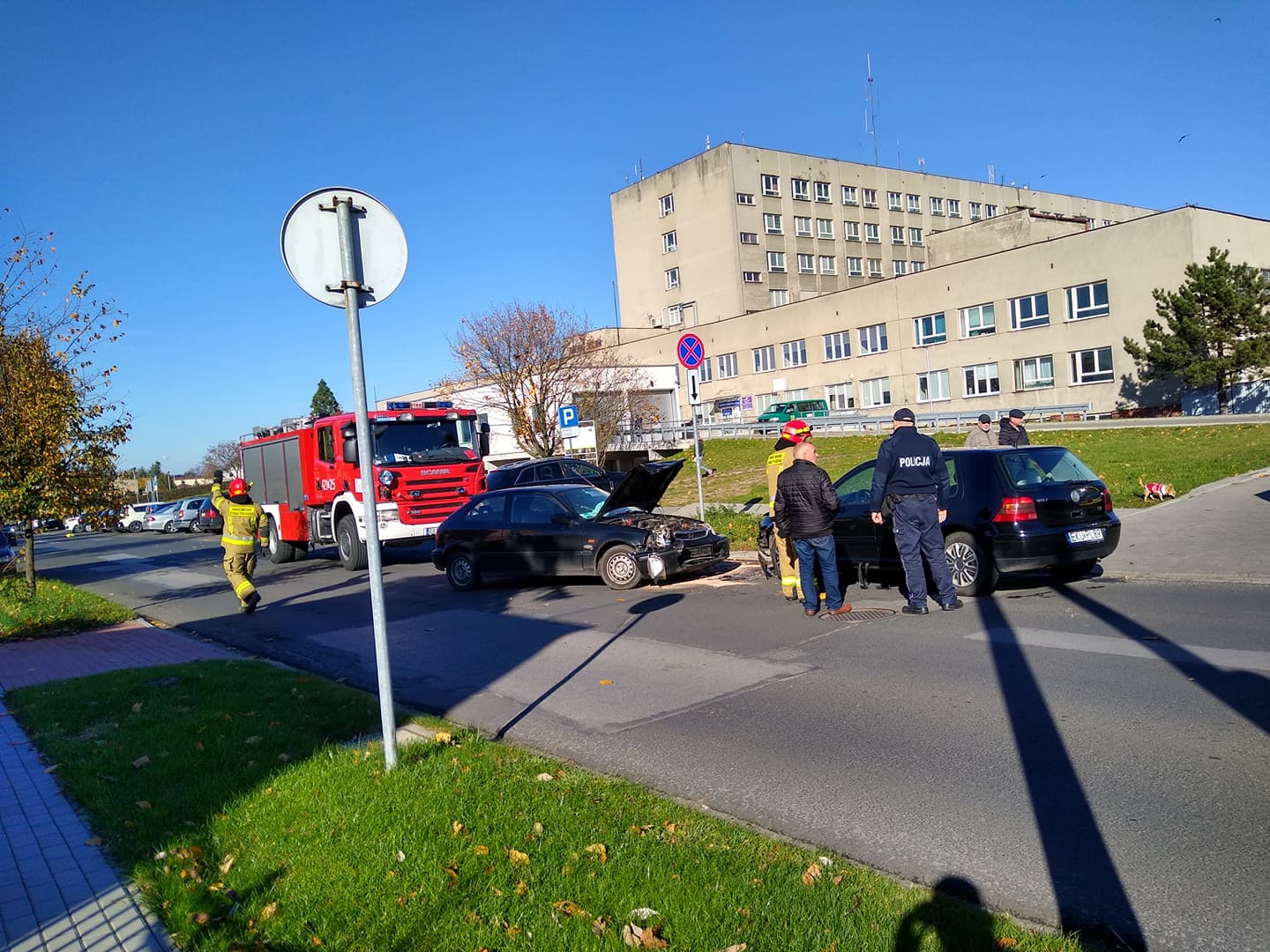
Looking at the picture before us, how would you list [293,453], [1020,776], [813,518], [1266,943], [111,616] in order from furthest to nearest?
[293,453], [111,616], [813,518], [1020,776], [1266,943]

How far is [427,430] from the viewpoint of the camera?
60.4 feet

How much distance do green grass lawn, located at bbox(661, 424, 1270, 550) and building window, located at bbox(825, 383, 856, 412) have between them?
19.0 m

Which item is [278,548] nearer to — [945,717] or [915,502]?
[915,502]

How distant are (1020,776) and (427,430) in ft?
49.3

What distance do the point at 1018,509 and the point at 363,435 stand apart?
721 centimetres

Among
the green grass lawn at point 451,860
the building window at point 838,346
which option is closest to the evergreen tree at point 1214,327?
the building window at point 838,346

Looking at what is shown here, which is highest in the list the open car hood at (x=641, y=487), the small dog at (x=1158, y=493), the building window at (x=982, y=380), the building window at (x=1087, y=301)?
the building window at (x=1087, y=301)

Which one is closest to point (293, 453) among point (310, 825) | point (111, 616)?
point (111, 616)

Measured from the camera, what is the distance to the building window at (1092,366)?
4347 centimetres

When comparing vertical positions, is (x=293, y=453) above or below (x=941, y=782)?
above

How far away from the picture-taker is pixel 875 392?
181 feet

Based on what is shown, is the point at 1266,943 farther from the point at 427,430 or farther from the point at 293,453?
the point at 293,453

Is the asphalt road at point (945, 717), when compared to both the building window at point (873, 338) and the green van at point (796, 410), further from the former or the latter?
the building window at point (873, 338)

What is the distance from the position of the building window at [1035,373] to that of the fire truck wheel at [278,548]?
37.7 m
